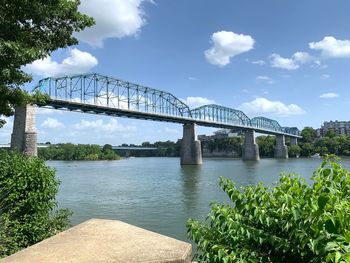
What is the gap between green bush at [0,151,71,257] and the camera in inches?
273

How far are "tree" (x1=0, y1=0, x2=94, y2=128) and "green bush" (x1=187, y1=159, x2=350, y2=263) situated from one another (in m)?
5.06

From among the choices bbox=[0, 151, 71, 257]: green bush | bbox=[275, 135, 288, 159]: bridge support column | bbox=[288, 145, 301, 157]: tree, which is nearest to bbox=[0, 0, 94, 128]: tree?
bbox=[0, 151, 71, 257]: green bush

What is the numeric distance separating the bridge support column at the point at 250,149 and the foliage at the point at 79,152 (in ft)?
206

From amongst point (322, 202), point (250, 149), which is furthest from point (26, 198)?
point (250, 149)

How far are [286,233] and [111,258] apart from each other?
6.56ft

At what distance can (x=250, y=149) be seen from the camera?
427ft

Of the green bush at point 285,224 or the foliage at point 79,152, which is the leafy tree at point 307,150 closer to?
the foliage at point 79,152

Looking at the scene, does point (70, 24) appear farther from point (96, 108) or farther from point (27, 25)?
point (96, 108)

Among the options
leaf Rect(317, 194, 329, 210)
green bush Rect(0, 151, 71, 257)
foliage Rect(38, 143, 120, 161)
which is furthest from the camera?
foliage Rect(38, 143, 120, 161)

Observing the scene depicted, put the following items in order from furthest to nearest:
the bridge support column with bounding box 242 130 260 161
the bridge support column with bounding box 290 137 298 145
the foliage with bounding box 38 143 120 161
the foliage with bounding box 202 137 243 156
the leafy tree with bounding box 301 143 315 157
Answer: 1. the foliage with bounding box 202 137 243 156
2. the bridge support column with bounding box 290 137 298 145
3. the foliage with bounding box 38 143 120 161
4. the leafy tree with bounding box 301 143 315 157
5. the bridge support column with bounding box 242 130 260 161

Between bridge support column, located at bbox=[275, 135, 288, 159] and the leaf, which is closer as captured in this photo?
the leaf

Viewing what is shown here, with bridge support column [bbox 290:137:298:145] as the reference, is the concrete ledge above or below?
below

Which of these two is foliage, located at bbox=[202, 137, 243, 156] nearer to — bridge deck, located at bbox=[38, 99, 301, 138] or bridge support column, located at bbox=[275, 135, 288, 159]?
bridge support column, located at bbox=[275, 135, 288, 159]

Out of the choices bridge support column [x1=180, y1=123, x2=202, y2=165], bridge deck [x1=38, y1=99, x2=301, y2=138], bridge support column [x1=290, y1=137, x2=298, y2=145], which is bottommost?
bridge support column [x1=180, y1=123, x2=202, y2=165]
